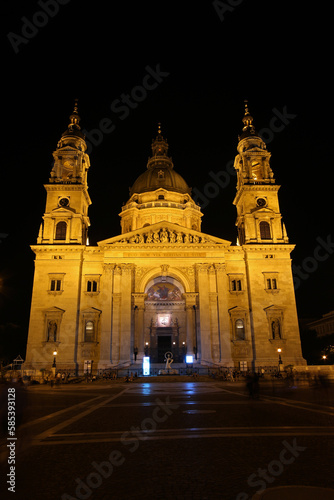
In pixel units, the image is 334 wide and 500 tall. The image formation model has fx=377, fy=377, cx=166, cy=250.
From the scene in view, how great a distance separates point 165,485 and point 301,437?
4.78m

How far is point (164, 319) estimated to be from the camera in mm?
52219

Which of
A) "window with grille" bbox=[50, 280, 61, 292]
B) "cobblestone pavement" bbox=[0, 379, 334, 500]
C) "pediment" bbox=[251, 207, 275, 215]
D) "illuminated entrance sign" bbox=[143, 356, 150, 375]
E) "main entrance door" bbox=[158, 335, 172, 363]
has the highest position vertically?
"pediment" bbox=[251, 207, 275, 215]

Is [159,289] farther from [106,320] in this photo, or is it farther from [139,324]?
[106,320]

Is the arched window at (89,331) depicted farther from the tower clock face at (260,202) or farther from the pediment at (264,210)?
the tower clock face at (260,202)

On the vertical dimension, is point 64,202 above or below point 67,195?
below

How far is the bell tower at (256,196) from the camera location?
51250 mm

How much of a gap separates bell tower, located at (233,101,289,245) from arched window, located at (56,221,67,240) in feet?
80.0

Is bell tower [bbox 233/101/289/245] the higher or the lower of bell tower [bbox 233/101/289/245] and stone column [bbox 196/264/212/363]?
→ the higher

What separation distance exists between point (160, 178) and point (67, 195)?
21.8 m

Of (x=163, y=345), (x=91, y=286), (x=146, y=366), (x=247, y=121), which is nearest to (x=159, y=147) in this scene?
(x=247, y=121)

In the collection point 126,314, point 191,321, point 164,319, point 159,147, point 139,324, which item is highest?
point 159,147

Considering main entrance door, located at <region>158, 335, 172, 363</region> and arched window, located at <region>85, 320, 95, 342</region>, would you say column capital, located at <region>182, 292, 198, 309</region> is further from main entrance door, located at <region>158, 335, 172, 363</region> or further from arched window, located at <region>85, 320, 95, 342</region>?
arched window, located at <region>85, 320, 95, 342</region>

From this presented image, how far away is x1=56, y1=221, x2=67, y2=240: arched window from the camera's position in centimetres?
5003

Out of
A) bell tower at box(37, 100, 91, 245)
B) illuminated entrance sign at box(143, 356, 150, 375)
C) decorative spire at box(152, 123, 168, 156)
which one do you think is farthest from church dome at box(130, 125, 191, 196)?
illuminated entrance sign at box(143, 356, 150, 375)
